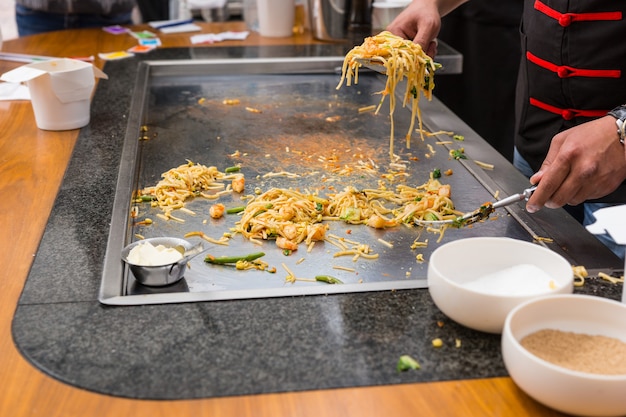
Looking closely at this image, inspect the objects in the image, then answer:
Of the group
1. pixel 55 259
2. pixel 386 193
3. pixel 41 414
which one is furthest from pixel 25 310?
pixel 386 193

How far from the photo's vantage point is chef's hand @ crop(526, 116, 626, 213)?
179 centimetres

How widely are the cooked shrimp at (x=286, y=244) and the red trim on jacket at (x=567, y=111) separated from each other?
116 cm

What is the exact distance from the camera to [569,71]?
239 cm

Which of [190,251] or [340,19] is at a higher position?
[340,19]

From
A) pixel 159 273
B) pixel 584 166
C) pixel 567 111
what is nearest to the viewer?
pixel 159 273

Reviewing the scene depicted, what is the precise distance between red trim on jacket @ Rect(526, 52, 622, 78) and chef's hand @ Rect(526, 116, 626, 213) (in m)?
0.55

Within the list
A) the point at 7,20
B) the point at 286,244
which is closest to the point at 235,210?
the point at 286,244

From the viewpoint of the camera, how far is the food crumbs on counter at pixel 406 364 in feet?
4.30

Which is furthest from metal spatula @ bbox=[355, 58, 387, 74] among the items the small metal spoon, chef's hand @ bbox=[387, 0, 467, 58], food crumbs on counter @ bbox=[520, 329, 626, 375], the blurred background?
the blurred background

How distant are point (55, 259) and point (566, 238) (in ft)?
4.33

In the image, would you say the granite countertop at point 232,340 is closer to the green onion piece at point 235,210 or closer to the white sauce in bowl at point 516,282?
the white sauce in bowl at point 516,282

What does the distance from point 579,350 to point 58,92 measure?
2.08 meters

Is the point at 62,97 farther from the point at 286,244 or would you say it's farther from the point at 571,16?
the point at 571,16

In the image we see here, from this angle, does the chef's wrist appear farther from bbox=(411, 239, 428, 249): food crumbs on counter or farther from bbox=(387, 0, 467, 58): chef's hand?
bbox=(387, 0, 467, 58): chef's hand
